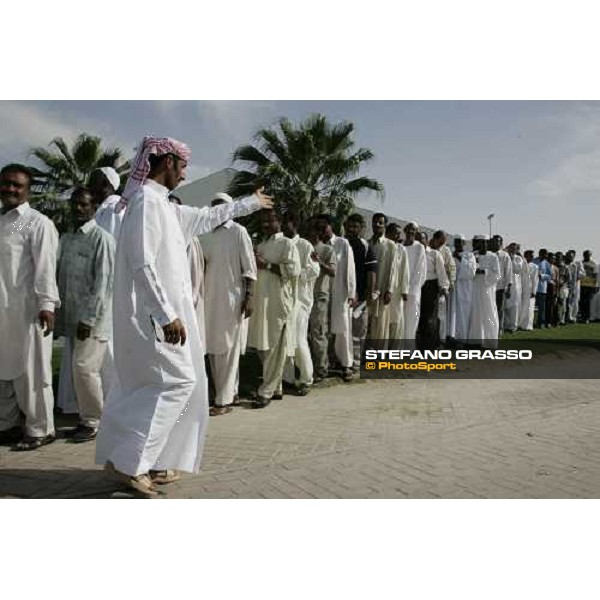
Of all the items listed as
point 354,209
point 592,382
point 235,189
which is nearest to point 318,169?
point 354,209

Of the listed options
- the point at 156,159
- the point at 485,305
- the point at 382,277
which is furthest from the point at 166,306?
the point at 485,305

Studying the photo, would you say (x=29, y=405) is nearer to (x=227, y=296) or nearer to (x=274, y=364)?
(x=227, y=296)

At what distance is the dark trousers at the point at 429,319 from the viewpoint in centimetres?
865

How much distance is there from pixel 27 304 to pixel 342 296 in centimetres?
363

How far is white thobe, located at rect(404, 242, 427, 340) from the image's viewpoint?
27.9ft

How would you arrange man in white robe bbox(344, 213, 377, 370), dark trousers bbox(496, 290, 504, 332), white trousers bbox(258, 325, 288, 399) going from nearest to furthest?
white trousers bbox(258, 325, 288, 399), man in white robe bbox(344, 213, 377, 370), dark trousers bbox(496, 290, 504, 332)

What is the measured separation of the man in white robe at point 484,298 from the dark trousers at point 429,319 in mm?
1189

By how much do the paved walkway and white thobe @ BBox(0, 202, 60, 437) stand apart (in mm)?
383

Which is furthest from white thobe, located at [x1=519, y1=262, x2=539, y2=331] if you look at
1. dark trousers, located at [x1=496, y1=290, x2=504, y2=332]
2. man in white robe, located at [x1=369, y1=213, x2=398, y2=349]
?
man in white robe, located at [x1=369, y1=213, x2=398, y2=349]

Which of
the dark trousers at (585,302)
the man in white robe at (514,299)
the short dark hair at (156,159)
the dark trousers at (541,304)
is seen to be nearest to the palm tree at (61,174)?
the short dark hair at (156,159)

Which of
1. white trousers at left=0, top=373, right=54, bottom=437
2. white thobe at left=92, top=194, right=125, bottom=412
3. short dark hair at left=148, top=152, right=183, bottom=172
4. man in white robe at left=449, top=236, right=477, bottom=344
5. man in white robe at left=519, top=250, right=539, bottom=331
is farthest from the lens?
man in white robe at left=519, top=250, right=539, bottom=331

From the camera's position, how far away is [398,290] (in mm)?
7918

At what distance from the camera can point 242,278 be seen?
577 centimetres

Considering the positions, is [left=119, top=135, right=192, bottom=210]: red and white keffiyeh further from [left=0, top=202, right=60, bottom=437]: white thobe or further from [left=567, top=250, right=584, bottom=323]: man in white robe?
[left=567, top=250, right=584, bottom=323]: man in white robe
